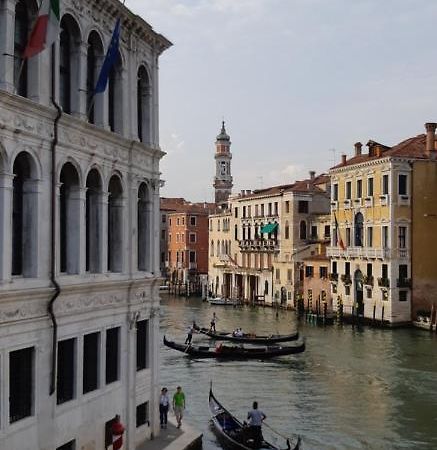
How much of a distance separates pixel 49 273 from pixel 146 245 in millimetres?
3054

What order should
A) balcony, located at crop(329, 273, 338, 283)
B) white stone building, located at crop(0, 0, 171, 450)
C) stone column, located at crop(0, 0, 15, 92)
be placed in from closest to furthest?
stone column, located at crop(0, 0, 15, 92) → white stone building, located at crop(0, 0, 171, 450) → balcony, located at crop(329, 273, 338, 283)

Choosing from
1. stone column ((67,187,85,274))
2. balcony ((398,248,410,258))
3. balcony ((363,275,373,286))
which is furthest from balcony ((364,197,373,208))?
stone column ((67,187,85,274))

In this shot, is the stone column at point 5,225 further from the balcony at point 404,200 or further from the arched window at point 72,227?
the balcony at point 404,200

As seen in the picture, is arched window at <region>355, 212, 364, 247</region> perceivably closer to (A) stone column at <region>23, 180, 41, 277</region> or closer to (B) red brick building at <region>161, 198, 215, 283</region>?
(B) red brick building at <region>161, 198, 215, 283</region>

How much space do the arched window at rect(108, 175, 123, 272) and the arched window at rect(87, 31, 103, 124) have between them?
101 centimetres

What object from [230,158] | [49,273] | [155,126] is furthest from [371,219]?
[230,158]

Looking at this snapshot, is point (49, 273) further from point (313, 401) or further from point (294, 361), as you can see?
point (294, 361)

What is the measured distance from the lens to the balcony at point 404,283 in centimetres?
3153

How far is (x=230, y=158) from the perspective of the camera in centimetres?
7019

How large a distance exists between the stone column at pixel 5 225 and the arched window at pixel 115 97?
9.60 ft

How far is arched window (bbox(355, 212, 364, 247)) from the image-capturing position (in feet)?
112

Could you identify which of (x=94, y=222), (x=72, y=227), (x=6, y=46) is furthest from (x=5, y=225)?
(x=94, y=222)

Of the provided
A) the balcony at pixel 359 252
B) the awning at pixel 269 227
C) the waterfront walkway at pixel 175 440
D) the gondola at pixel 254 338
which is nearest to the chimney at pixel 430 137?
the balcony at pixel 359 252

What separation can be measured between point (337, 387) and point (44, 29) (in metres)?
13.7
